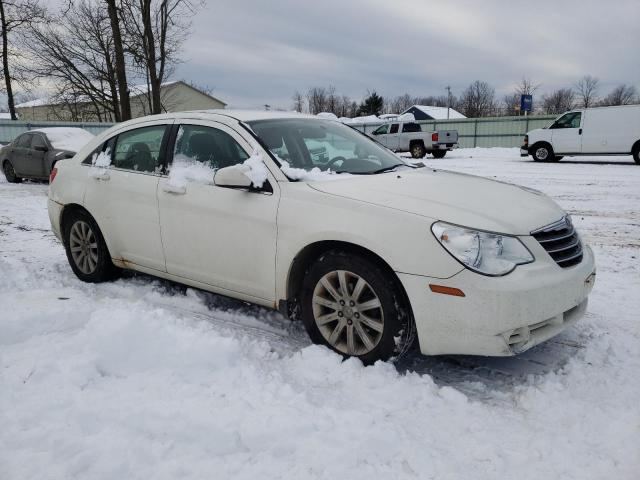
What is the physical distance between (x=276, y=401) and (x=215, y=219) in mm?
1454

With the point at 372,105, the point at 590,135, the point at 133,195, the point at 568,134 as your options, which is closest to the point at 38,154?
the point at 133,195

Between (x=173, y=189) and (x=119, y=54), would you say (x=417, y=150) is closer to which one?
(x=119, y=54)

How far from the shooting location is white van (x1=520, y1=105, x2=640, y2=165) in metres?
16.9

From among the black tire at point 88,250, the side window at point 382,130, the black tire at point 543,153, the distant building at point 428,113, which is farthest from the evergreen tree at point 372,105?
the black tire at point 88,250

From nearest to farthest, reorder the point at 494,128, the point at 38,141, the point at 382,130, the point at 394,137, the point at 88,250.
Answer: the point at 88,250, the point at 38,141, the point at 394,137, the point at 382,130, the point at 494,128

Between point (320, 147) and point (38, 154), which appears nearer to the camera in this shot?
point (320, 147)

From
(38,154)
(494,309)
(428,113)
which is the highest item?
(428,113)

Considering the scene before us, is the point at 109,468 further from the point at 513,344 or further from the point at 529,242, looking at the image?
the point at 529,242

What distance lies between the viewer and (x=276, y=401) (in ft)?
8.80

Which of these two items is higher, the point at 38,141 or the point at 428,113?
the point at 428,113

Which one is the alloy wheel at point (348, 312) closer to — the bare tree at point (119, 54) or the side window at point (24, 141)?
the side window at point (24, 141)

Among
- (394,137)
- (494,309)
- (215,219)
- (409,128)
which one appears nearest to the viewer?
(494,309)

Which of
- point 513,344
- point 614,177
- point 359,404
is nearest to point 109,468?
point 359,404

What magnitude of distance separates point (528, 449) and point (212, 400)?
1.59 m
